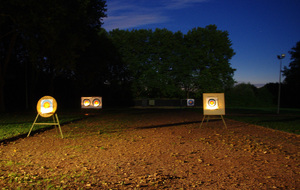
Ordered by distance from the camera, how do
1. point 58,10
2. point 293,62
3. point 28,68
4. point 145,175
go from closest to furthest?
point 145,175 < point 58,10 < point 28,68 < point 293,62

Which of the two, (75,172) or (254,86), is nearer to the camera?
(75,172)

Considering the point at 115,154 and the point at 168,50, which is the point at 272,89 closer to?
the point at 168,50

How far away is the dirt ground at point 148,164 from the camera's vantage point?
5.26 metres

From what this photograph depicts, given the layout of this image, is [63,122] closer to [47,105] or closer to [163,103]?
[47,105]

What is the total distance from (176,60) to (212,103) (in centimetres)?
3454

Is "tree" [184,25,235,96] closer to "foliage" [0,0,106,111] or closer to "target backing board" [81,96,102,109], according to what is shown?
"foliage" [0,0,106,111]

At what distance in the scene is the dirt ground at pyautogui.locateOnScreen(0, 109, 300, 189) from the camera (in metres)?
5.26

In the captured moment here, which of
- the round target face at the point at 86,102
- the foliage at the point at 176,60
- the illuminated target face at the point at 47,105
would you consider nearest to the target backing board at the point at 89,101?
the round target face at the point at 86,102

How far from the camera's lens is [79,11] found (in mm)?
20906

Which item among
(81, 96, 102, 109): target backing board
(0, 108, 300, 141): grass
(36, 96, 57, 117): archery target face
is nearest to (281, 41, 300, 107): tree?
(0, 108, 300, 141): grass

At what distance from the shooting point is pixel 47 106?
11555 mm

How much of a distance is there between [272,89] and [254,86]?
9955mm

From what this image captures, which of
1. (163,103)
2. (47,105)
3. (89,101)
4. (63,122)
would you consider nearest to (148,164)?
(47,105)

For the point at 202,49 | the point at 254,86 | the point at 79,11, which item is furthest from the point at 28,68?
the point at 254,86
